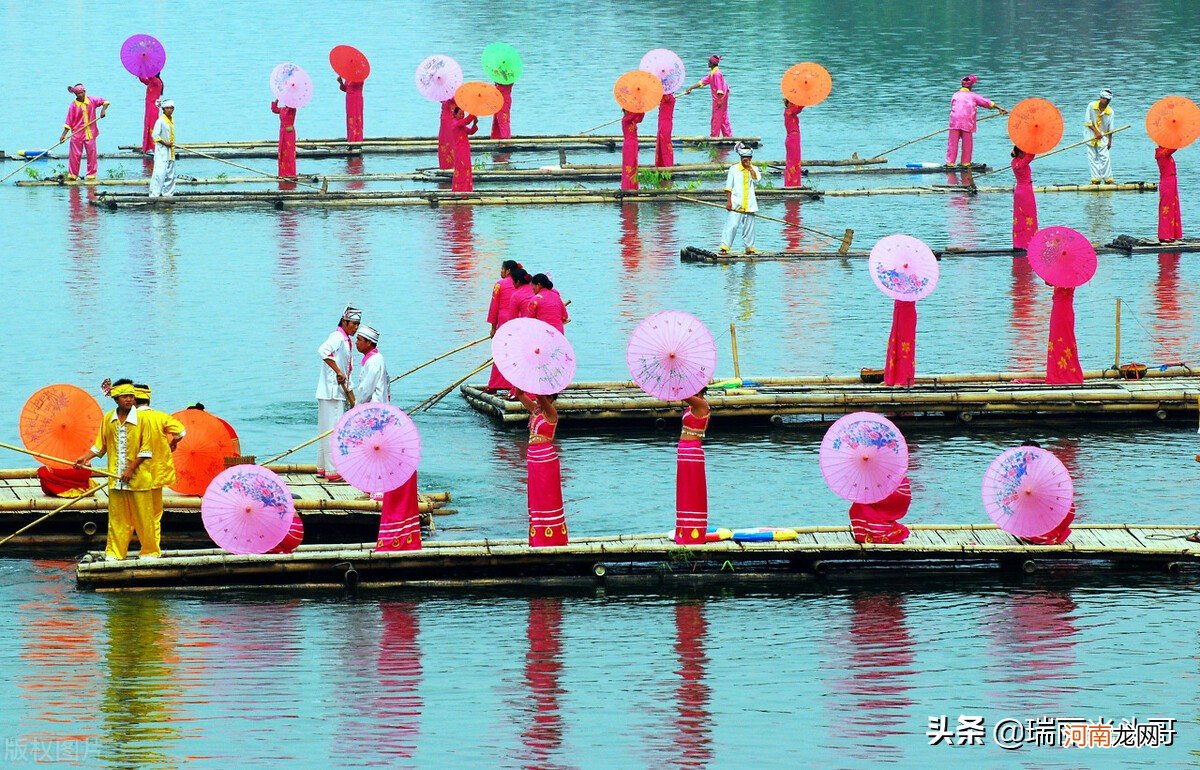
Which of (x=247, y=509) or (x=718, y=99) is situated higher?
(x=718, y=99)

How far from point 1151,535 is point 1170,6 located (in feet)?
198

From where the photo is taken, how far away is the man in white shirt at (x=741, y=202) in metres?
30.6

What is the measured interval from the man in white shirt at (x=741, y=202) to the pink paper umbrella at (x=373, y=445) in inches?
572

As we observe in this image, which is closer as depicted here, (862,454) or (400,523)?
(862,454)

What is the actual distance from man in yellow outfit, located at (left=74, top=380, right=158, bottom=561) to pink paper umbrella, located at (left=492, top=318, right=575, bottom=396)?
9.43ft

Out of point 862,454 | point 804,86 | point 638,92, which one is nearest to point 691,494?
point 862,454

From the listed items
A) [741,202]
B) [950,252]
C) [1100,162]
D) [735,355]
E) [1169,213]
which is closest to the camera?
[735,355]

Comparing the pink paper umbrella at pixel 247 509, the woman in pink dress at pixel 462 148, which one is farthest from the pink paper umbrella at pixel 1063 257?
the woman in pink dress at pixel 462 148

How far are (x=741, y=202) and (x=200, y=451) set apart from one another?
14.3 meters

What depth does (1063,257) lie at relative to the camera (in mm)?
21750

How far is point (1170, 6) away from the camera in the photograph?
73.9 metres

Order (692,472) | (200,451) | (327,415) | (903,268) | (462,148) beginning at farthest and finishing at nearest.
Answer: (462,148) → (903,268) → (327,415) → (200,451) → (692,472)

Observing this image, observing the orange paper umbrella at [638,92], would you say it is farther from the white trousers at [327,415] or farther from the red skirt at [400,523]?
the red skirt at [400,523]

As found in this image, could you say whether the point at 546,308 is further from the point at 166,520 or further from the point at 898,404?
the point at 166,520
